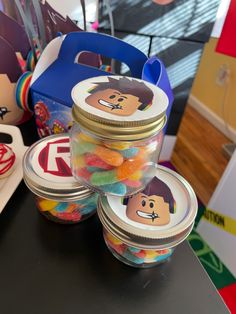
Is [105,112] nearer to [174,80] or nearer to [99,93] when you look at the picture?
[99,93]

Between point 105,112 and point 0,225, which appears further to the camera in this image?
point 0,225

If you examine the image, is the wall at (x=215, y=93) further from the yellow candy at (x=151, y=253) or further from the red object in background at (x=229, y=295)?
the yellow candy at (x=151, y=253)

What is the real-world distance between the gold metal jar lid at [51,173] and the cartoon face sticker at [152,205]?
7 centimetres

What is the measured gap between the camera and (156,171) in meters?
0.42

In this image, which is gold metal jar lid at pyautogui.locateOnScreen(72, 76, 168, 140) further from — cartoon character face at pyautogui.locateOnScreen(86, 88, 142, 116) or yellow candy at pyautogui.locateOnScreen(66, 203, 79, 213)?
yellow candy at pyautogui.locateOnScreen(66, 203, 79, 213)

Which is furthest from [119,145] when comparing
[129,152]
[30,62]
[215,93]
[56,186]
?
[215,93]

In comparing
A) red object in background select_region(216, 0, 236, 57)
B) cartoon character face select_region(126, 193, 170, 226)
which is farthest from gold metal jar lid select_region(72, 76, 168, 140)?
red object in background select_region(216, 0, 236, 57)

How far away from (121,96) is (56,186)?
0.51ft

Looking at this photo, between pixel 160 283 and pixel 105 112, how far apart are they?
0.81 ft

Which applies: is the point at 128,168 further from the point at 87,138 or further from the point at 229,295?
the point at 229,295

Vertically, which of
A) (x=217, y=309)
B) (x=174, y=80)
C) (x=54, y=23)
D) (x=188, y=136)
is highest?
(x=54, y=23)

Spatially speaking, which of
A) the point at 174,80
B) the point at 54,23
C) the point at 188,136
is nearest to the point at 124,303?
the point at 54,23

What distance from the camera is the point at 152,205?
1.21ft

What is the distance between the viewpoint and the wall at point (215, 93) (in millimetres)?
1867
